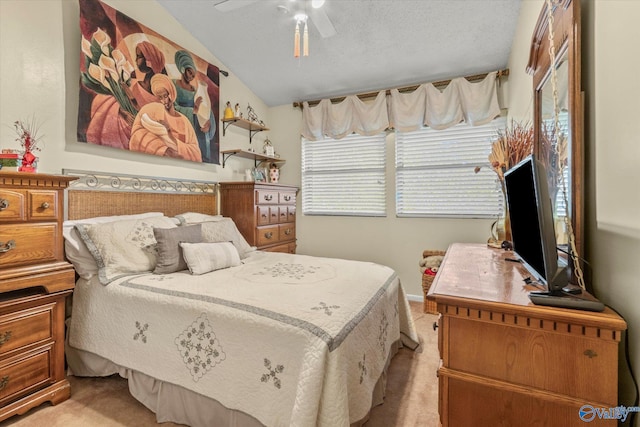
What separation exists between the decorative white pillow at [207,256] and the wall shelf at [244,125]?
67.4 inches

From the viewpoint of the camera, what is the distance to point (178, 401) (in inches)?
61.0

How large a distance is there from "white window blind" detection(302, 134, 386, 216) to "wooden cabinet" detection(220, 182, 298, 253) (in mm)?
453

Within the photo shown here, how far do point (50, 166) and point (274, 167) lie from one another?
2429mm

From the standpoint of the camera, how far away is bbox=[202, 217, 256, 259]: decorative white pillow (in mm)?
2484

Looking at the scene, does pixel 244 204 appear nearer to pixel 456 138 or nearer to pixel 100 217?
pixel 100 217

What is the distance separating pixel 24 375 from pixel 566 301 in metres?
2.49

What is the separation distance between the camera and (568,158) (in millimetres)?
1159

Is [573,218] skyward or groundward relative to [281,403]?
skyward

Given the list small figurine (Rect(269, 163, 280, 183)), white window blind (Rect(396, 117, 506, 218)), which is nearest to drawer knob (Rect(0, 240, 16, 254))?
small figurine (Rect(269, 163, 280, 183))

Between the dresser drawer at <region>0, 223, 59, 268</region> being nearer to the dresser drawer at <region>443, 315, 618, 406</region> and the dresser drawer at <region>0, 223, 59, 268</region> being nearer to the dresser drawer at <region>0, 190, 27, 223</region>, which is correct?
the dresser drawer at <region>0, 190, 27, 223</region>

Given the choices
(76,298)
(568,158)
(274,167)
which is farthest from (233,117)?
(568,158)

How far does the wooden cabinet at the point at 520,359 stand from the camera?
2.63ft

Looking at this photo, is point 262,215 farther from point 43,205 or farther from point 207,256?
point 43,205

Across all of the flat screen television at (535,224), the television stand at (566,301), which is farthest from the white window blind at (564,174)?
the television stand at (566,301)
